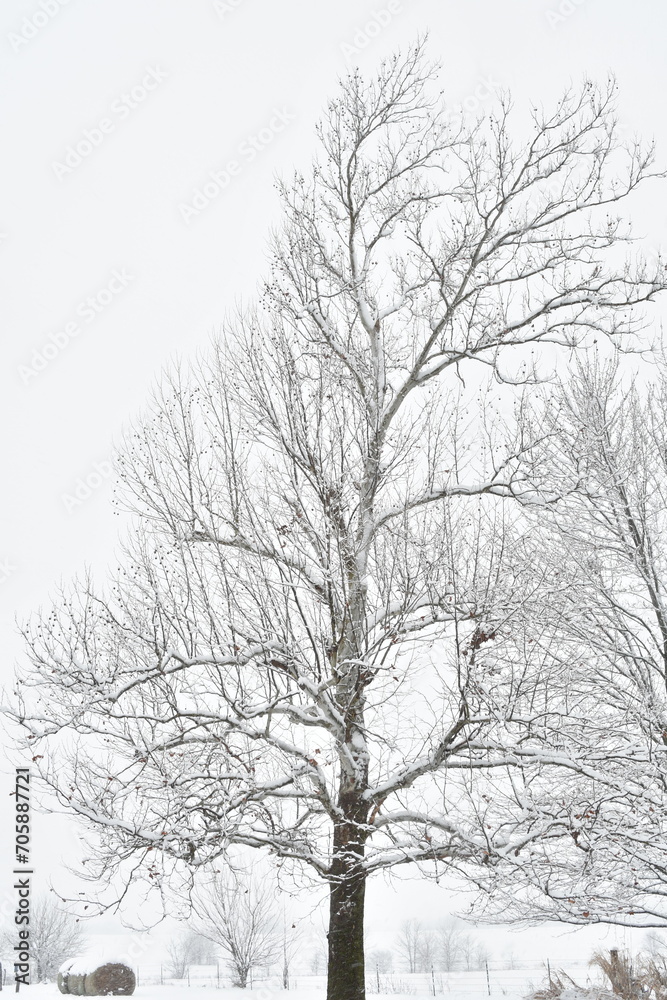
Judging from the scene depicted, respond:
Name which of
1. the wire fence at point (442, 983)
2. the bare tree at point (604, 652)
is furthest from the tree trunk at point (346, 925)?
the wire fence at point (442, 983)

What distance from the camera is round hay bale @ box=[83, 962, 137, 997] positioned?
18.2 metres

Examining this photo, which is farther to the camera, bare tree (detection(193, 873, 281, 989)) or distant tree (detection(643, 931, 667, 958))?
bare tree (detection(193, 873, 281, 989))

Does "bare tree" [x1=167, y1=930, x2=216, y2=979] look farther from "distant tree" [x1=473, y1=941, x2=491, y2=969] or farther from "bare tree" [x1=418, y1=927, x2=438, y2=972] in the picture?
"distant tree" [x1=473, y1=941, x2=491, y2=969]

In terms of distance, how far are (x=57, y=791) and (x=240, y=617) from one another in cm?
219

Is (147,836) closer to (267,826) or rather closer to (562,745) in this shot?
(267,826)

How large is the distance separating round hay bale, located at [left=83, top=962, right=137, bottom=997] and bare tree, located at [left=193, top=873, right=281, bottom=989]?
9.61 ft

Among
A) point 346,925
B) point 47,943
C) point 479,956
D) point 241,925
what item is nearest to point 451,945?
point 479,956

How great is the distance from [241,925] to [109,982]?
7.55m

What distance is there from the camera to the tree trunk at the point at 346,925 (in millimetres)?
7020

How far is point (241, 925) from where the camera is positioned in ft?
82.9

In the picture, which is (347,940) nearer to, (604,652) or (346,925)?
(346,925)

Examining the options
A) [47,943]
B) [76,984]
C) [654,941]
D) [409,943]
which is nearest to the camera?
[654,941]

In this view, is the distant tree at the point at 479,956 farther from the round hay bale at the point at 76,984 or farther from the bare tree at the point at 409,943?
the round hay bale at the point at 76,984

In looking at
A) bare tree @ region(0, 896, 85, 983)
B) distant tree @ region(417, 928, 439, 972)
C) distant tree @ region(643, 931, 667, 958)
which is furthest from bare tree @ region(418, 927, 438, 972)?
distant tree @ region(643, 931, 667, 958)
